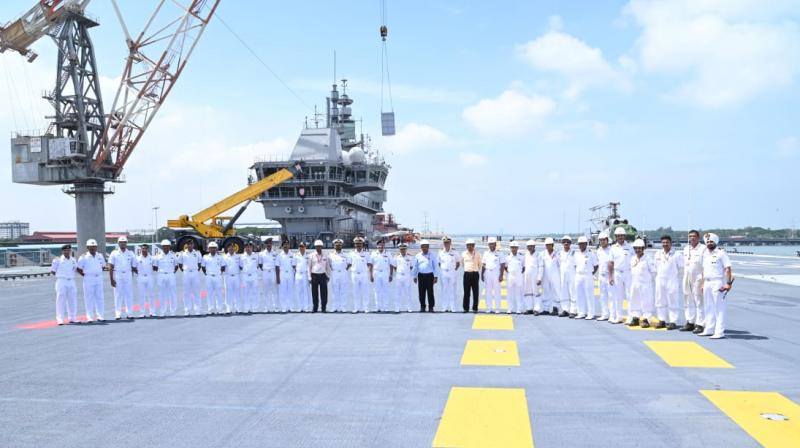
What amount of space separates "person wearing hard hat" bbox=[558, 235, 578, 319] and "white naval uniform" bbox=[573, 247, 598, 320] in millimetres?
180

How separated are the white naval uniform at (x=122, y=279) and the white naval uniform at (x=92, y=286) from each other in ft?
1.02

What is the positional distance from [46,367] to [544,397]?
6.47 m

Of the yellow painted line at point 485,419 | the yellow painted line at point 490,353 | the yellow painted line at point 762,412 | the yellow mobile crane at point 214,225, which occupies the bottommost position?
the yellow painted line at point 762,412

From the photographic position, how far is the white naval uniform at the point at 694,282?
9.46 metres

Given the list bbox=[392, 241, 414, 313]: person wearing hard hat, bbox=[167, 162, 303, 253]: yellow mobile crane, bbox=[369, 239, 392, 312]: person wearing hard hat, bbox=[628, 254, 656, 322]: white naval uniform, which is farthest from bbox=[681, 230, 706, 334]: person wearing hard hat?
bbox=[167, 162, 303, 253]: yellow mobile crane

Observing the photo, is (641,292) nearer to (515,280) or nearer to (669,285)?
(669,285)

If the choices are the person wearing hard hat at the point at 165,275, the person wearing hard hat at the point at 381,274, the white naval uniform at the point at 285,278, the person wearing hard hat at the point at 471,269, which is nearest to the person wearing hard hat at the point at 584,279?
the person wearing hard hat at the point at 471,269

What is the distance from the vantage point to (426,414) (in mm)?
5449

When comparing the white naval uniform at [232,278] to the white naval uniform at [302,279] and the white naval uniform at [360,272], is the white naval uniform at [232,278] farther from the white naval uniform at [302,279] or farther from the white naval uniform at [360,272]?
the white naval uniform at [360,272]

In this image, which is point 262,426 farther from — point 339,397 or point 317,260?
point 317,260

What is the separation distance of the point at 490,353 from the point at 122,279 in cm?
853

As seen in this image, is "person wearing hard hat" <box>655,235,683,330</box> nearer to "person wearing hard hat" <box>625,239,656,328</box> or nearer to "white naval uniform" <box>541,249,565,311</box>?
"person wearing hard hat" <box>625,239,656,328</box>

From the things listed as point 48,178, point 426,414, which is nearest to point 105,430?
point 426,414

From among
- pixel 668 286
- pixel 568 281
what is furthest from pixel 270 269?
pixel 668 286
